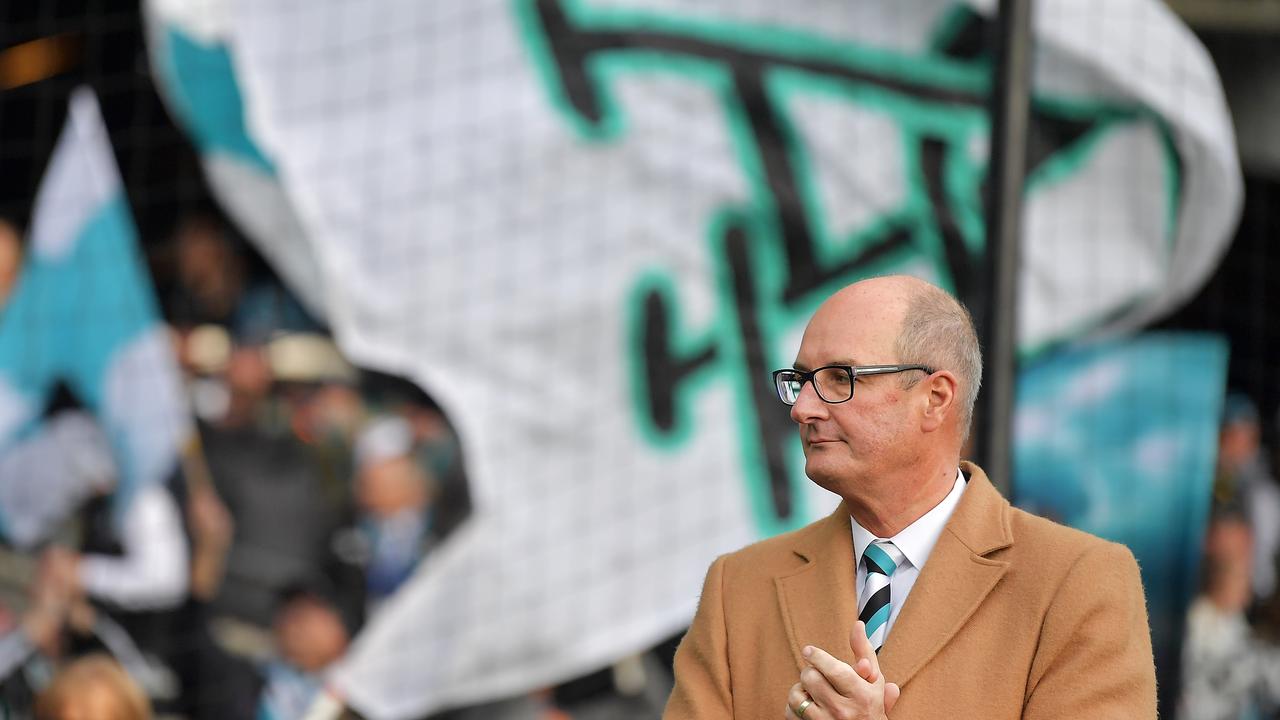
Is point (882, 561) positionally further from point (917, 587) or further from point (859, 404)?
point (859, 404)

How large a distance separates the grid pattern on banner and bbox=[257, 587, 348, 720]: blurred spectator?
9 centimetres

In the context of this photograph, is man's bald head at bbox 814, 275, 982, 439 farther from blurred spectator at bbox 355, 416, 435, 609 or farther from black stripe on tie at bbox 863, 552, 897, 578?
blurred spectator at bbox 355, 416, 435, 609

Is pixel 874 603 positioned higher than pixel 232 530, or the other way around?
pixel 874 603

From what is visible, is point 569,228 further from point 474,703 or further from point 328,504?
point 474,703

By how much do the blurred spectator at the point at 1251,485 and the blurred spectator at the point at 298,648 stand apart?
110 inches

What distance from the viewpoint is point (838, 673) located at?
56.4 inches

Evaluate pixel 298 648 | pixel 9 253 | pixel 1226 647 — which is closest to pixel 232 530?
pixel 298 648

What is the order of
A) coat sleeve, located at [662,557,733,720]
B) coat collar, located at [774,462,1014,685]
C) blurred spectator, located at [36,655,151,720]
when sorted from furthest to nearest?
1. blurred spectator, located at [36,655,151,720]
2. coat sleeve, located at [662,557,733,720]
3. coat collar, located at [774,462,1014,685]

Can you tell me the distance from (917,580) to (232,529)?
127 inches

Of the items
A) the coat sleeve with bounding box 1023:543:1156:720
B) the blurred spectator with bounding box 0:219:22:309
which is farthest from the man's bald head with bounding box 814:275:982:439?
the blurred spectator with bounding box 0:219:22:309

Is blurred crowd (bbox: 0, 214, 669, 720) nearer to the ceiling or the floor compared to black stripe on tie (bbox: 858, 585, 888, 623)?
nearer to the floor

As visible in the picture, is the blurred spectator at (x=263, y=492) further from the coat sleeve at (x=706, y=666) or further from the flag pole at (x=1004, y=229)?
the coat sleeve at (x=706, y=666)

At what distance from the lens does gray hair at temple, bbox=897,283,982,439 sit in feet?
5.05

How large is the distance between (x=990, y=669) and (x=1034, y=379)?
128 inches
